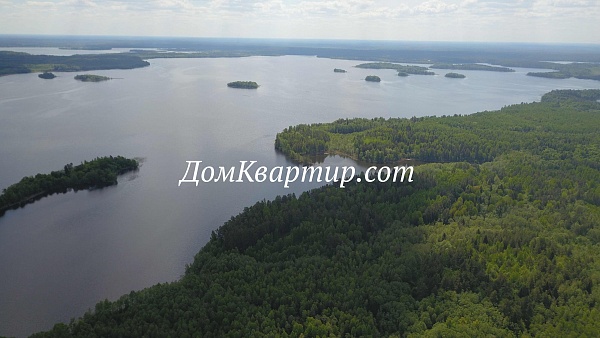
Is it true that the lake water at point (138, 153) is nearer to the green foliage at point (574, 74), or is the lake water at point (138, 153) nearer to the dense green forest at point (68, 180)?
the dense green forest at point (68, 180)

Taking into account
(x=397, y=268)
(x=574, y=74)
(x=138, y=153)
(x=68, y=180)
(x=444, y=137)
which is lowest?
(x=397, y=268)

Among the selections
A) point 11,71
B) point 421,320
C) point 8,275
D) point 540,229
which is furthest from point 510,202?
point 11,71

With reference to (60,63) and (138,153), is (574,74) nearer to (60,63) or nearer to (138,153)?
(138,153)

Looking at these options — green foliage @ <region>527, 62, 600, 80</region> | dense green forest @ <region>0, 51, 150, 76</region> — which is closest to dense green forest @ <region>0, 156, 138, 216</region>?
dense green forest @ <region>0, 51, 150, 76</region>

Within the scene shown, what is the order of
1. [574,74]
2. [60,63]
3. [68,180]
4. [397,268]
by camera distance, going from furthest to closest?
[574,74] → [60,63] → [68,180] → [397,268]

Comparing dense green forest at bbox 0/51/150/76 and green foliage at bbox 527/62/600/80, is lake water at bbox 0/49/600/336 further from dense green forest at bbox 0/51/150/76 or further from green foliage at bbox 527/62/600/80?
green foliage at bbox 527/62/600/80

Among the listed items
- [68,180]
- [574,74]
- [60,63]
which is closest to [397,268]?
[68,180]

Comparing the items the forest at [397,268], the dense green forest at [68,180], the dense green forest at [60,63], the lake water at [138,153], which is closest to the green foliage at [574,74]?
the lake water at [138,153]
